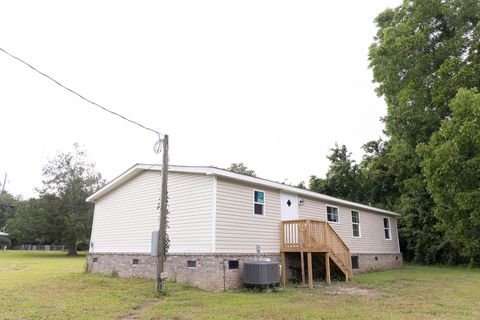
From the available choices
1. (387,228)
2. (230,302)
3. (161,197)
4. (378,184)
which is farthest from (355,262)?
(161,197)

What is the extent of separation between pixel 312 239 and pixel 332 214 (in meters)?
4.38

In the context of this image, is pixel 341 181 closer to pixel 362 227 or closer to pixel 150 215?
pixel 362 227

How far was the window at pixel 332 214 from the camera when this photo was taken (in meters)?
15.3

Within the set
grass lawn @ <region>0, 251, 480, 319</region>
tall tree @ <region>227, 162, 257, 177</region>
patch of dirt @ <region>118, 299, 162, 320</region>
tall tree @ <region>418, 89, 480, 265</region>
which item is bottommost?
patch of dirt @ <region>118, 299, 162, 320</region>

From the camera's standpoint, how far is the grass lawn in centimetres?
670

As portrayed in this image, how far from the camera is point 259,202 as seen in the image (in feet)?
39.1

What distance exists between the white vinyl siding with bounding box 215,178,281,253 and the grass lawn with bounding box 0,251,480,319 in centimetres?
151

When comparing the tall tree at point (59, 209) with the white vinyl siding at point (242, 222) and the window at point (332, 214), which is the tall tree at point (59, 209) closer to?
the window at point (332, 214)

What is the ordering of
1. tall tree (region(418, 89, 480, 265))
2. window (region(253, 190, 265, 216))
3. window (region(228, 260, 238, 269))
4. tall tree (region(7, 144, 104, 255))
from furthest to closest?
tall tree (region(7, 144, 104, 255))
window (region(253, 190, 265, 216))
window (region(228, 260, 238, 269))
tall tree (region(418, 89, 480, 265))

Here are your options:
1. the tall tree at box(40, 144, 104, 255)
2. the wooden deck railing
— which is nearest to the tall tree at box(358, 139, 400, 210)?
the wooden deck railing

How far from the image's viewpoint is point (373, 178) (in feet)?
82.2

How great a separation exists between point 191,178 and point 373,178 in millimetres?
17797

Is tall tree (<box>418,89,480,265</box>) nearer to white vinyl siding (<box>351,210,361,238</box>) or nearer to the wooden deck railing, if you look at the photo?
the wooden deck railing

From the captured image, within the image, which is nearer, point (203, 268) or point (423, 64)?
point (203, 268)
